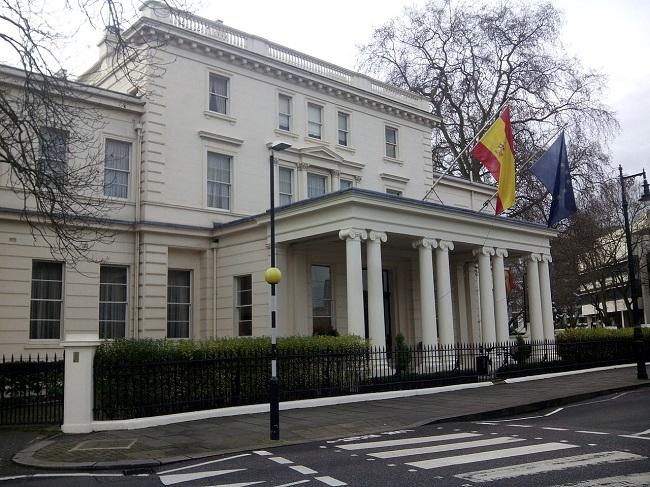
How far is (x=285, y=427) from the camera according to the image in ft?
42.1

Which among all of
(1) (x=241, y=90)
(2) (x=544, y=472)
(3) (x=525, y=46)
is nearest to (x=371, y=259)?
(1) (x=241, y=90)

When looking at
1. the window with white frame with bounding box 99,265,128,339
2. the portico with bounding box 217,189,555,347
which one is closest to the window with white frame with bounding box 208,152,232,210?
the portico with bounding box 217,189,555,347

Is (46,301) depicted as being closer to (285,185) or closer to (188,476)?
(285,185)

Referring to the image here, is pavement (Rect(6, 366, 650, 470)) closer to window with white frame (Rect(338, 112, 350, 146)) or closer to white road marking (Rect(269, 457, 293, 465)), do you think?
white road marking (Rect(269, 457, 293, 465))

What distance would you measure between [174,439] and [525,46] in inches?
1469

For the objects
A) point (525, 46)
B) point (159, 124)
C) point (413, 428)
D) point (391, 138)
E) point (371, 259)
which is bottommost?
point (413, 428)

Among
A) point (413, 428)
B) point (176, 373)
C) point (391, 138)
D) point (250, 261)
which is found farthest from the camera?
point (391, 138)

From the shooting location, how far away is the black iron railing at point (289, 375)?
13422 millimetres

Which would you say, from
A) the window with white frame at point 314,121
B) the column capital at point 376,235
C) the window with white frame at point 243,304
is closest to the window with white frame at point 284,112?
the window with white frame at point 314,121

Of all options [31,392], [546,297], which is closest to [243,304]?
[31,392]

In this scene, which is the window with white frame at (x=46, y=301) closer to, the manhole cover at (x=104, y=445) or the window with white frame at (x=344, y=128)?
the manhole cover at (x=104, y=445)

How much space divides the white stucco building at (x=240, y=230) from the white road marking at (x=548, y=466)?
11041 mm

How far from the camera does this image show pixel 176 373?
46.5 ft

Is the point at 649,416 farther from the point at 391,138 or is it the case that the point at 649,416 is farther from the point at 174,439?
the point at 391,138
